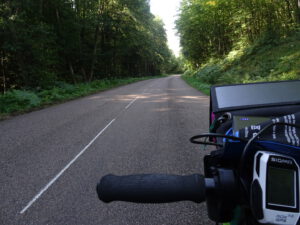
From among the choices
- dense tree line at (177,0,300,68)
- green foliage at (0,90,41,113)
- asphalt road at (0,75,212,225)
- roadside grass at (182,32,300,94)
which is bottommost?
asphalt road at (0,75,212,225)

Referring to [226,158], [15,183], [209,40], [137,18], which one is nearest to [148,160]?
[15,183]

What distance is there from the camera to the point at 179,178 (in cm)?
87

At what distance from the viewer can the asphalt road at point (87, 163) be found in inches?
116

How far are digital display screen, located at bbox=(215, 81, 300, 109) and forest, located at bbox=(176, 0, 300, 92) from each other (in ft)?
33.9

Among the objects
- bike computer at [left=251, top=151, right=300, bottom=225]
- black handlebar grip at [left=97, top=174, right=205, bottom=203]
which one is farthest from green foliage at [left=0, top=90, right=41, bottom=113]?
bike computer at [left=251, top=151, right=300, bottom=225]

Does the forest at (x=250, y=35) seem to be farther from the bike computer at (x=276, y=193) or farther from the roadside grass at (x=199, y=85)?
the bike computer at (x=276, y=193)

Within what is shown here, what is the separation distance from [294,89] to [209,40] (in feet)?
131

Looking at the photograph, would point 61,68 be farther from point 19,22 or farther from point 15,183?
point 15,183

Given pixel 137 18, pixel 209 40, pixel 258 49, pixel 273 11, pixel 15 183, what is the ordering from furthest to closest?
pixel 209 40
pixel 137 18
pixel 273 11
pixel 258 49
pixel 15 183

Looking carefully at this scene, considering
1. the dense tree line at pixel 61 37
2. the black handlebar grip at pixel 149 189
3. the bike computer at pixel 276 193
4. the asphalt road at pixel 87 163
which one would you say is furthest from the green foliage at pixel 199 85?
the black handlebar grip at pixel 149 189

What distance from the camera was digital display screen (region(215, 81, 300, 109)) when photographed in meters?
2.19

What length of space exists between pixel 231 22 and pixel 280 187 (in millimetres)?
28818

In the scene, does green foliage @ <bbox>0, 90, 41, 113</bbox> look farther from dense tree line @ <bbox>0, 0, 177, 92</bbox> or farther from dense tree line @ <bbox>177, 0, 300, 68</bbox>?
dense tree line @ <bbox>177, 0, 300, 68</bbox>

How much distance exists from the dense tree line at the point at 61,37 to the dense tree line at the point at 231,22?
766cm
